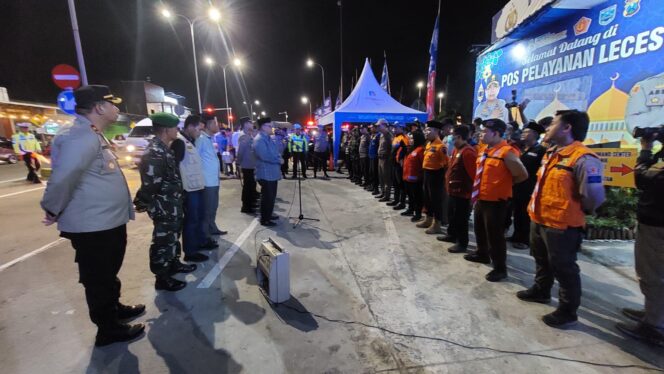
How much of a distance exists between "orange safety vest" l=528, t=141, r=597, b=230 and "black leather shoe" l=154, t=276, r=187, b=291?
3977 mm

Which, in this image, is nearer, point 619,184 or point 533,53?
point 619,184

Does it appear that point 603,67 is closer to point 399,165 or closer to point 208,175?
point 399,165

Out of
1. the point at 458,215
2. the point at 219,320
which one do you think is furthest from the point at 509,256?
the point at 219,320

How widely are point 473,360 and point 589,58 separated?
6.24 metres

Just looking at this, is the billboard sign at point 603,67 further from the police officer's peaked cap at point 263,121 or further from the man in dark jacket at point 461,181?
the police officer's peaked cap at point 263,121

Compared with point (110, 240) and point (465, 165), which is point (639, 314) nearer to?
point (465, 165)

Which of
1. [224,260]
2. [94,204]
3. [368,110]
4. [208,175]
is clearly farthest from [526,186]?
[368,110]

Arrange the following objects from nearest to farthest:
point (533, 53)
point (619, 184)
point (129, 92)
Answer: point (619, 184), point (533, 53), point (129, 92)

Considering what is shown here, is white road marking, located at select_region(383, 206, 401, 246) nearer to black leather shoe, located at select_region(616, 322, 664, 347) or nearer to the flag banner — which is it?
black leather shoe, located at select_region(616, 322, 664, 347)

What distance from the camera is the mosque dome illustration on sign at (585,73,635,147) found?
4.92 meters

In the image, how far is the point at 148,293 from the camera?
3.41 metres

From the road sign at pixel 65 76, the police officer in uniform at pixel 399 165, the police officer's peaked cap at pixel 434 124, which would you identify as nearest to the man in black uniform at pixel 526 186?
the police officer's peaked cap at pixel 434 124

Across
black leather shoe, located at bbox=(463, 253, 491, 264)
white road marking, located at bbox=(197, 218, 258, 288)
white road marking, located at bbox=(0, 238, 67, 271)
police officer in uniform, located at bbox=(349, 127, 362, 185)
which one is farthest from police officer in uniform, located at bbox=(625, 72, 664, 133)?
white road marking, located at bbox=(0, 238, 67, 271)

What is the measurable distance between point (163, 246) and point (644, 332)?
4759 millimetres
